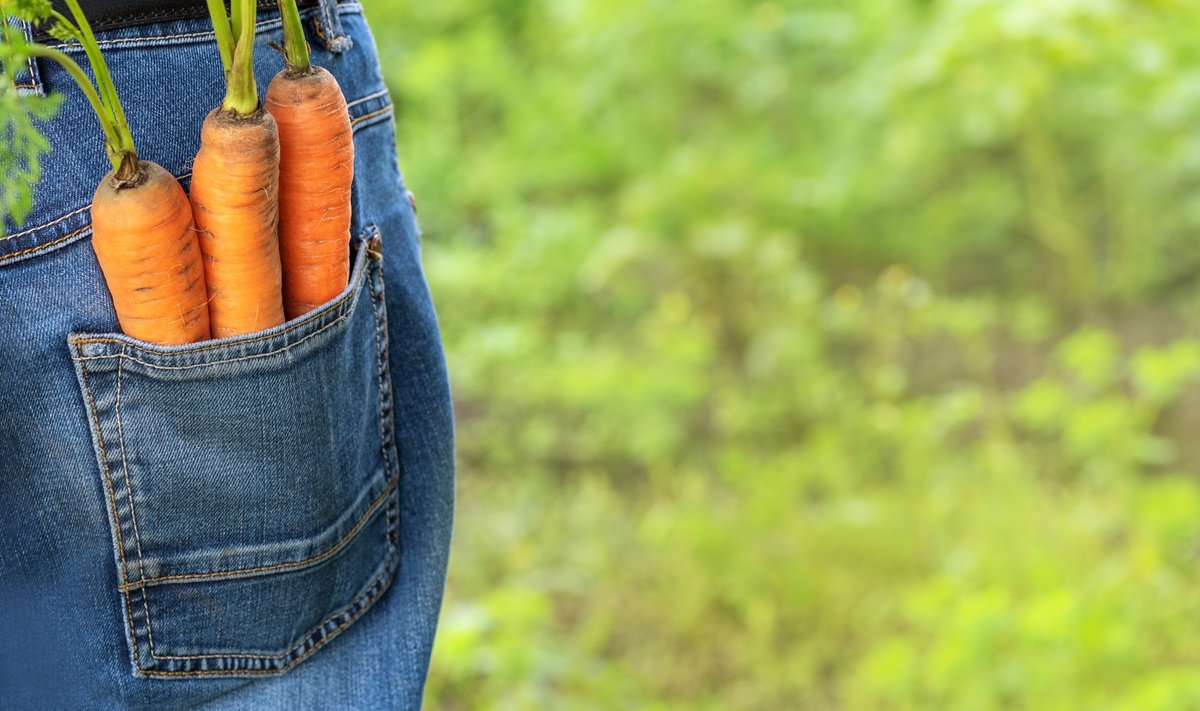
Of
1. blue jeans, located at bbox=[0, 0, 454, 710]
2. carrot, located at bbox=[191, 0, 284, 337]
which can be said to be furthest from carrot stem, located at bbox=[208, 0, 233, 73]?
blue jeans, located at bbox=[0, 0, 454, 710]

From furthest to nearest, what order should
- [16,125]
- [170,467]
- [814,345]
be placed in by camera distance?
1. [814,345]
2. [170,467]
3. [16,125]

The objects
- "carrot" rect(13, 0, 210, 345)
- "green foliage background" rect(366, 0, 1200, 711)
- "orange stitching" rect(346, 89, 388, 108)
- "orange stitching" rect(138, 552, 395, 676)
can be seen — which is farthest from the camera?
"green foliage background" rect(366, 0, 1200, 711)

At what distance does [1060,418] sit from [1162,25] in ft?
4.10

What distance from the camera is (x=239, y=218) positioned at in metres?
0.75

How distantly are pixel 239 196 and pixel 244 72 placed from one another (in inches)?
3.3

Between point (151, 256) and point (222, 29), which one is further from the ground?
point (222, 29)

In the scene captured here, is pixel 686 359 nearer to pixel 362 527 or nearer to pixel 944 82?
pixel 944 82

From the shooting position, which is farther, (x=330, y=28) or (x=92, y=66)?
(x=330, y=28)

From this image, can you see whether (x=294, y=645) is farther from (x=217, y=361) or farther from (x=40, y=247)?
(x=40, y=247)

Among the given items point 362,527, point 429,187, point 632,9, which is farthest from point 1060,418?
point 362,527

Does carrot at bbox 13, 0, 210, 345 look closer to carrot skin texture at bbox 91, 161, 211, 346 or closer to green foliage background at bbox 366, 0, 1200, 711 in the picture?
carrot skin texture at bbox 91, 161, 211, 346

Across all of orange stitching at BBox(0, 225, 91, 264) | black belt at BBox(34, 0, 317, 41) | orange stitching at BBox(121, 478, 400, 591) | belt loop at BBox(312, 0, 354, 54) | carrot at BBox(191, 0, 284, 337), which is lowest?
orange stitching at BBox(121, 478, 400, 591)

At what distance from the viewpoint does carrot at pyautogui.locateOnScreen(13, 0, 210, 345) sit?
70 centimetres

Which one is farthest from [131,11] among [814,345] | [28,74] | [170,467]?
[814,345]
